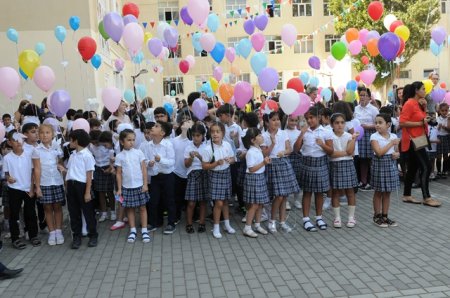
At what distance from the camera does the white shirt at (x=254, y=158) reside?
4.91 m

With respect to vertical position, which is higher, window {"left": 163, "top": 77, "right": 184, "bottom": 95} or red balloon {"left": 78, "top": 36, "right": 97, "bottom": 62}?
window {"left": 163, "top": 77, "right": 184, "bottom": 95}

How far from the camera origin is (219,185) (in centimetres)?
503

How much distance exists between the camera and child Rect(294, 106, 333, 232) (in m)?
5.11

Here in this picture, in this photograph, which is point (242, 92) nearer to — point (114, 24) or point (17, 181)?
point (114, 24)

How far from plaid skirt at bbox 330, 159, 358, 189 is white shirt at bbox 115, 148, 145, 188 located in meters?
2.32

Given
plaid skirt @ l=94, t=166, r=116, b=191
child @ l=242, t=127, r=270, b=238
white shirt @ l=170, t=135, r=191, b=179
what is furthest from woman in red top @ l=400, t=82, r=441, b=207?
plaid skirt @ l=94, t=166, r=116, b=191

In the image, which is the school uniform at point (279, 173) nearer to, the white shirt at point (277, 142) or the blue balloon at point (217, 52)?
the white shirt at point (277, 142)

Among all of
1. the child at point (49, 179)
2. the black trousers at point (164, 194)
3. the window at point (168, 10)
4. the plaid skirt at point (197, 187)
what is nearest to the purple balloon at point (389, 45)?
the plaid skirt at point (197, 187)

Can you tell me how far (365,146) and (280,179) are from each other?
7.85ft

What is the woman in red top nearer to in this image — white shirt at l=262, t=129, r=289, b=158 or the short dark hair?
white shirt at l=262, t=129, r=289, b=158

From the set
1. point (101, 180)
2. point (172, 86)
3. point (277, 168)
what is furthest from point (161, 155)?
point (172, 86)

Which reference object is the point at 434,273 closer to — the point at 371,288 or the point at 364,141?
the point at 371,288

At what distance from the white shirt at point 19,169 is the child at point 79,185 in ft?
1.54

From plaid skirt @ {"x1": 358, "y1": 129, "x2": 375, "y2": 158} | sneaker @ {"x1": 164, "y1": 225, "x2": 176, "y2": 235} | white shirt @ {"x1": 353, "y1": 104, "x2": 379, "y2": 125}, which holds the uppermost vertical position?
white shirt @ {"x1": 353, "y1": 104, "x2": 379, "y2": 125}
